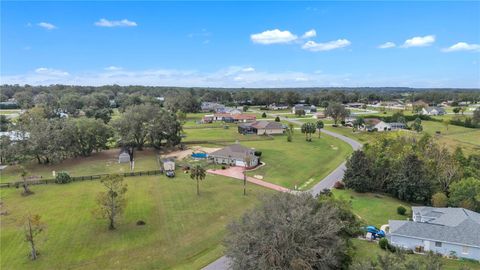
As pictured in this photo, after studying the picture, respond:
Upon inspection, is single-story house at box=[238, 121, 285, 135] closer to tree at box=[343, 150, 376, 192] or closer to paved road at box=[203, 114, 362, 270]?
paved road at box=[203, 114, 362, 270]

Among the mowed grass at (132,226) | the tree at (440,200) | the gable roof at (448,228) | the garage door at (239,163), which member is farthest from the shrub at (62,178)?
the tree at (440,200)

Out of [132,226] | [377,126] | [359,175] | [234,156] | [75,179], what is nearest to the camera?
[132,226]

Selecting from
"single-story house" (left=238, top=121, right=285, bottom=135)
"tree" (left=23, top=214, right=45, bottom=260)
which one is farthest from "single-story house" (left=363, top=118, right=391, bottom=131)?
"tree" (left=23, top=214, right=45, bottom=260)

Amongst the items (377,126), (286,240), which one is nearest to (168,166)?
(286,240)

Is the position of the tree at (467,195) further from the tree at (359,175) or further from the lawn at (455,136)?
the lawn at (455,136)

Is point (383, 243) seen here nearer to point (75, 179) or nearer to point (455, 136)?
point (75, 179)
